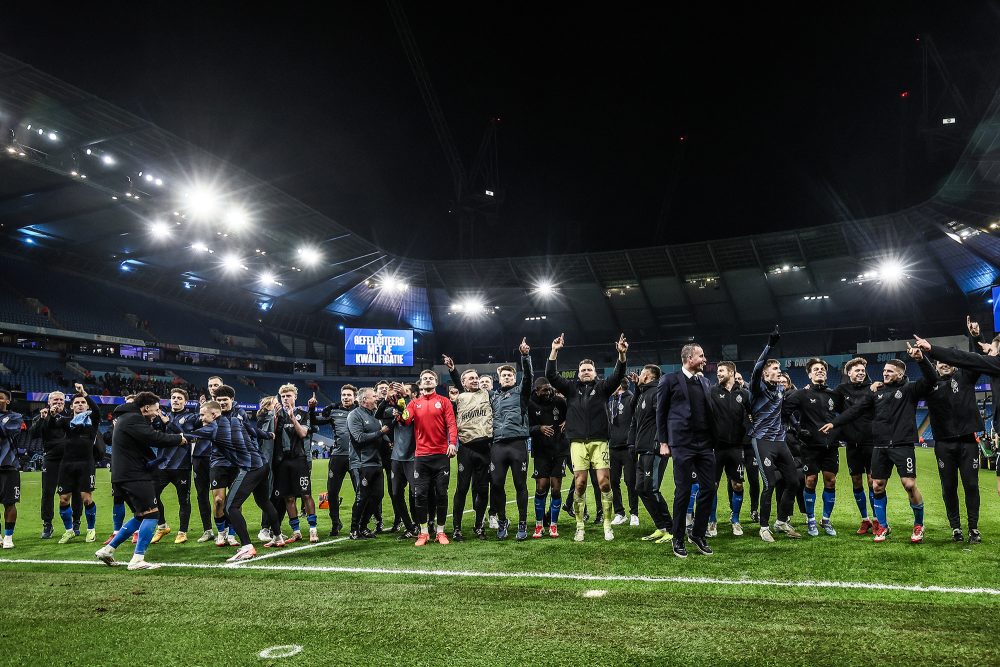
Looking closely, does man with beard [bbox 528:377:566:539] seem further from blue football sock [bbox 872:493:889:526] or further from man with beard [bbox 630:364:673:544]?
blue football sock [bbox 872:493:889:526]

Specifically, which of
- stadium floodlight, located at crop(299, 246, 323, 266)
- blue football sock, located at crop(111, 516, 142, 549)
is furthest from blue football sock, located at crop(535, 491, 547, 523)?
stadium floodlight, located at crop(299, 246, 323, 266)

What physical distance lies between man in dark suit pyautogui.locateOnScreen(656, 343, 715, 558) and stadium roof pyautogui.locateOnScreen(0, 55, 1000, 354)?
2231 centimetres

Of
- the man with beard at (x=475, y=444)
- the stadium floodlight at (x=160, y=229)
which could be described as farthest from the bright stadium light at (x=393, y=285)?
the man with beard at (x=475, y=444)

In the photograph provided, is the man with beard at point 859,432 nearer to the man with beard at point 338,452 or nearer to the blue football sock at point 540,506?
the blue football sock at point 540,506

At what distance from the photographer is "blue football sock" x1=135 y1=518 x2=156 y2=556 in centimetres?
699

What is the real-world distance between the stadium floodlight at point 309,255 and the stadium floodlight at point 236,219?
4.95 metres

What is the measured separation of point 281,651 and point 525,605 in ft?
5.90

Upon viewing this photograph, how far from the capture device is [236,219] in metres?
34.1

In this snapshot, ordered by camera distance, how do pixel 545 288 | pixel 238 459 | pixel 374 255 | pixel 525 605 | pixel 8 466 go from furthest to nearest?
pixel 545 288, pixel 374 255, pixel 8 466, pixel 238 459, pixel 525 605

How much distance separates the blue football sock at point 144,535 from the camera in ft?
22.9

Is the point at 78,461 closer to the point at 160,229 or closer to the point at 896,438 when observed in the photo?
the point at 896,438

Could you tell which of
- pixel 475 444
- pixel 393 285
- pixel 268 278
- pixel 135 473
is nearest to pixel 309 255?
pixel 268 278

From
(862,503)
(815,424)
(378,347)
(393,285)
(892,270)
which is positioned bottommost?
(862,503)

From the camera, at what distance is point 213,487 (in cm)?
885
